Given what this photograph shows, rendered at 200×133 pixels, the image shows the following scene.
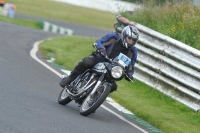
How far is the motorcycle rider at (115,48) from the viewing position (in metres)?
11.1

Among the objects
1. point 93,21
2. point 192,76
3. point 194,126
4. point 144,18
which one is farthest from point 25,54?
point 93,21

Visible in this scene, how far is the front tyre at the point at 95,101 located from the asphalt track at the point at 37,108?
128 millimetres

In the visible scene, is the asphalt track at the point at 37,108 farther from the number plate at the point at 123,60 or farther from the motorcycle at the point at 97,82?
the number plate at the point at 123,60

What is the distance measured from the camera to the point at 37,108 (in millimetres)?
10422

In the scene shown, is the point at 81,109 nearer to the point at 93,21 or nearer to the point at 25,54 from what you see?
the point at 25,54

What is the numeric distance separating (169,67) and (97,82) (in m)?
4.23

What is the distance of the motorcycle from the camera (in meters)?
10.6

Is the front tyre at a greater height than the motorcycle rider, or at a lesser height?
lesser

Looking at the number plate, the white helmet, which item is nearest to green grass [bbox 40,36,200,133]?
the number plate

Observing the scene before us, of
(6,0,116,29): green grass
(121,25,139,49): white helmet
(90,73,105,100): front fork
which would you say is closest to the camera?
A: (90,73,105,100): front fork

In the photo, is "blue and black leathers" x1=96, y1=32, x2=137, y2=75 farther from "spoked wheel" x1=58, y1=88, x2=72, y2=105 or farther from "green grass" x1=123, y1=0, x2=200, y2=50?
"green grass" x1=123, y1=0, x2=200, y2=50

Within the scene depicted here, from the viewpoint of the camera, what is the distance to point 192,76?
13.7 metres

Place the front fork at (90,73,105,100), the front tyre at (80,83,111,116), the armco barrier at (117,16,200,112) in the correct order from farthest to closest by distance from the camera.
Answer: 1. the armco barrier at (117,16,200,112)
2. the front fork at (90,73,105,100)
3. the front tyre at (80,83,111,116)

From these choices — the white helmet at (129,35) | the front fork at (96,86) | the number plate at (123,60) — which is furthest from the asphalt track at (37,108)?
the white helmet at (129,35)
